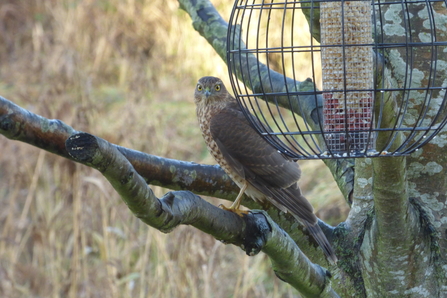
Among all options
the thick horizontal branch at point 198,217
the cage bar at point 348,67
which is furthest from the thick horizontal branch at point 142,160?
the cage bar at point 348,67

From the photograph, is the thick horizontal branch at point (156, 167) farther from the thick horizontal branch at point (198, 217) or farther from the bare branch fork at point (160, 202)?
the thick horizontal branch at point (198, 217)

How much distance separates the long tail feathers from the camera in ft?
9.64

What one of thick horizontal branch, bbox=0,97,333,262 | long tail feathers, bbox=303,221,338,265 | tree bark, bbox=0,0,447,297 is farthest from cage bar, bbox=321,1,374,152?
thick horizontal branch, bbox=0,97,333,262

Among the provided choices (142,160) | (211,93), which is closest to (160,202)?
(142,160)

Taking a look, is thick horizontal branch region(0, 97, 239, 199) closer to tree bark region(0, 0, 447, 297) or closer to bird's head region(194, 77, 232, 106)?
tree bark region(0, 0, 447, 297)

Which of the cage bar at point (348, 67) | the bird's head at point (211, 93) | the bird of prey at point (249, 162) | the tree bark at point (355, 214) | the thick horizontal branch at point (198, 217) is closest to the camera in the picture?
the thick horizontal branch at point (198, 217)

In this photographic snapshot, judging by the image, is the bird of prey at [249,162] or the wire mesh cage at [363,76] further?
the bird of prey at [249,162]

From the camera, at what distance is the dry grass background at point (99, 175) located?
4922 mm

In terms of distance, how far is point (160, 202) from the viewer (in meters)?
2.10

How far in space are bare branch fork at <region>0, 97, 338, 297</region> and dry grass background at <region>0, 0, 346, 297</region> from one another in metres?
1.85

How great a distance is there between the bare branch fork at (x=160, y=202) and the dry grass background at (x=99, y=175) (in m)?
1.85

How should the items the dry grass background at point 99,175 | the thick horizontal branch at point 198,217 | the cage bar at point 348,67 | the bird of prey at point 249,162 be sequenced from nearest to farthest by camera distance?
the thick horizontal branch at point 198,217 < the cage bar at point 348,67 < the bird of prey at point 249,162 < the dry grass background at point 99,175

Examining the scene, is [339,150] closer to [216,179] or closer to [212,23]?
[216,179]

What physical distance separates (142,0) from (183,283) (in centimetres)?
869
